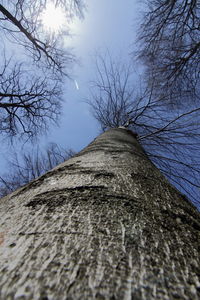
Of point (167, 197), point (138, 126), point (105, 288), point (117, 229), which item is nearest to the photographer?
point (105, 288)

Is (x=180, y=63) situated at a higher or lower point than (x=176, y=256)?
higher

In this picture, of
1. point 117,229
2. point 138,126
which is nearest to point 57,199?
point 117,229

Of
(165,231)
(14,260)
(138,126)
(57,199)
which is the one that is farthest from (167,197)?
(138,126)

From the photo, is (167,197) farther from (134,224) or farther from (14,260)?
(14,260)

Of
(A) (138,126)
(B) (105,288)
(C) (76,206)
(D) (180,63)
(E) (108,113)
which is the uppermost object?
(D) (180,63)

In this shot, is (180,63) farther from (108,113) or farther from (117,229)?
(117,229)

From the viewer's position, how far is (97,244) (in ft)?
1.07

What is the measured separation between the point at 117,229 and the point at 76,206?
0.41 feet

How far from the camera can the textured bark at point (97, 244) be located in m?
0.25

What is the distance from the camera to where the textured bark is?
251 millimetres

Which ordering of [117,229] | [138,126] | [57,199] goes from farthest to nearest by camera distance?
[138,126] → [57,199] → [117,229]

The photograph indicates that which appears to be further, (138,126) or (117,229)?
(138,126)

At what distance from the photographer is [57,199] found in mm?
479

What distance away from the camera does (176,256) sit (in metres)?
0.33
